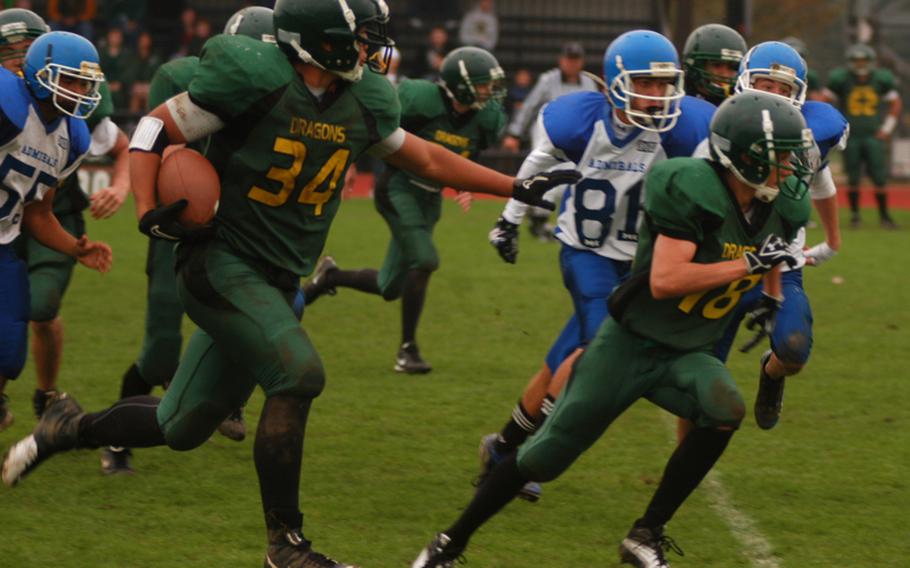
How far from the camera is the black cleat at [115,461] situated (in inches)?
225

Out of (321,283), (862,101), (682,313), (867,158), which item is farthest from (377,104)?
(867,158)

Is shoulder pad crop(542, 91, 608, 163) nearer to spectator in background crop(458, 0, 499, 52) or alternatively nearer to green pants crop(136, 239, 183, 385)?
green pants crop(136, 239, 183, 385)

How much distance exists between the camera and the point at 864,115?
49.4ft

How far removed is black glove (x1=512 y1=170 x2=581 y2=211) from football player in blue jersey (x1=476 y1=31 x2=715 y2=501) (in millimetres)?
652

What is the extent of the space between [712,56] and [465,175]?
1572 millimetres

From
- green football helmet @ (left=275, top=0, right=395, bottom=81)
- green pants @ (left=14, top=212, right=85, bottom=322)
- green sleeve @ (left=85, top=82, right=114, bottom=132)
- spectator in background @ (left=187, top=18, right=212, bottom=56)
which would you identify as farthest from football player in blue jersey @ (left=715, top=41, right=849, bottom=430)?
spectator in background @ (left=187, top=18, right=212, bottom=56)

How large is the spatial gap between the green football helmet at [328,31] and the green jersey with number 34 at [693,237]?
95 centimetres

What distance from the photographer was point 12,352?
18.3 feet

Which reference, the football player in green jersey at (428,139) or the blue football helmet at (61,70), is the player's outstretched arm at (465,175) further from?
the football player in green jersey at (428,139)

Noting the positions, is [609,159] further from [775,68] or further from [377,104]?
[377,104]

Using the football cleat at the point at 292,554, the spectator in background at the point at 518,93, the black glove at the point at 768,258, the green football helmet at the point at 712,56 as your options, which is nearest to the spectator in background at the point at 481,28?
the spectator in background at the point at 518,93

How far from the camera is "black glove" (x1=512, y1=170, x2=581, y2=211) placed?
4.78 metres

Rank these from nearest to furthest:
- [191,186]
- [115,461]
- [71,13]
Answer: [191,186] → [115,461] → [71,13]

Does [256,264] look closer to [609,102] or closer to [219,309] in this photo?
[219,309]
